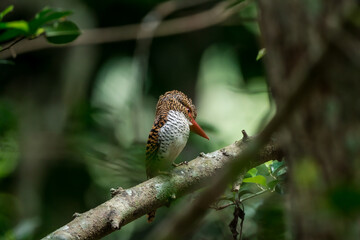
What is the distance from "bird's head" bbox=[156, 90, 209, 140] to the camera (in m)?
3.32

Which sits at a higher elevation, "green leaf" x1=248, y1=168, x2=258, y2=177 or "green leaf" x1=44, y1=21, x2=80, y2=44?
"green leaf" x1=44, y1=21, x2=80, y2=44

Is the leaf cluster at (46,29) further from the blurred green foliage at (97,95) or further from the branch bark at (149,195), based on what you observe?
the blurred green foliage at (97,95)

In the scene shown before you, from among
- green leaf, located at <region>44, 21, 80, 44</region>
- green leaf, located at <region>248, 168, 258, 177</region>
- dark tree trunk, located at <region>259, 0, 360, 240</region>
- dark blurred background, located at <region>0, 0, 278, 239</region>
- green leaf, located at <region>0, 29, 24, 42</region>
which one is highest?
dark tree trunk, located at <region>259, 0, 360, 240</region>

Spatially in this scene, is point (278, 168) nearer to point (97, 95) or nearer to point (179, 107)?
point (179, 107)

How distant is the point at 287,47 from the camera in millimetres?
1008

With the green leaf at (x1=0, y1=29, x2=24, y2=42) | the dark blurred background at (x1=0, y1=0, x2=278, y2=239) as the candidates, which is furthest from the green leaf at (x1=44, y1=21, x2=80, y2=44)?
the dark blurred background at (x1=0, y1=0, x2=278, y2=239)

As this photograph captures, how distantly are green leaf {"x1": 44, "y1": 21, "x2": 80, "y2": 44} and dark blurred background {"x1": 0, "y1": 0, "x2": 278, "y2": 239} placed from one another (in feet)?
5.02

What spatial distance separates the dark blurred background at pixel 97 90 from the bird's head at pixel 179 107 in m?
0.83

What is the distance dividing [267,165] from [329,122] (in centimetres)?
166

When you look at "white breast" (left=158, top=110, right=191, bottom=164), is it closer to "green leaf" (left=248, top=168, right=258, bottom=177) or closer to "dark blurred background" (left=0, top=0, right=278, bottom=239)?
"green leaf" (left=248, top=168, right=258, bottom=177)

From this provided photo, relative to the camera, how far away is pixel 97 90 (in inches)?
224

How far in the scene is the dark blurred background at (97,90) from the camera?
4.89 metres

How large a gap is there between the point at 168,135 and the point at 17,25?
129 cm

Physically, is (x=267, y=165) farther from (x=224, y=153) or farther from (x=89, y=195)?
(x=89, y=195)
